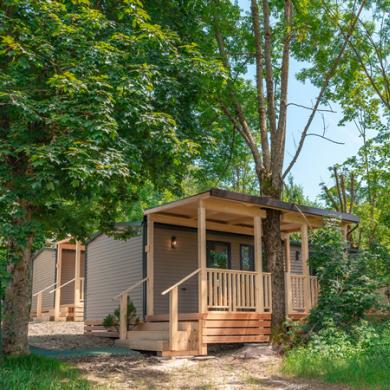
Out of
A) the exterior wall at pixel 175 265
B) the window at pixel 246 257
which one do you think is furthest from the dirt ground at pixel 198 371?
the window at pixel 246 257

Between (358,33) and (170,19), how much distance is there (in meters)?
8.50

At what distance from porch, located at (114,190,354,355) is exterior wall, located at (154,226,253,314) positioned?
0.02 meters

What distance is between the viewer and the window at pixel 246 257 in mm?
14961

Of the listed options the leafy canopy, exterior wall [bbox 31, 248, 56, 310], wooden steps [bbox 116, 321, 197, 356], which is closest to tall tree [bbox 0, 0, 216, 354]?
the leafy canopy

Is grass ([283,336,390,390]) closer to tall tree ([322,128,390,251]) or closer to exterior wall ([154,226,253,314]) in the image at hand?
exterior wall ([154,226,253,314])

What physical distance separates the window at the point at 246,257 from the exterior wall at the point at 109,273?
3.11m

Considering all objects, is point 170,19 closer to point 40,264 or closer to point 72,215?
point 72,215

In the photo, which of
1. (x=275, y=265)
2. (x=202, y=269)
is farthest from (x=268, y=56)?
(x=202, y=269)

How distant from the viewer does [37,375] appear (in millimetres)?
7230

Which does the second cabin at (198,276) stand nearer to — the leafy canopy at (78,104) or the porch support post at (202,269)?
the porch support post at (202,269)

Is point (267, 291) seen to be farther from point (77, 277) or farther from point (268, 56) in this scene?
point (77, 277)

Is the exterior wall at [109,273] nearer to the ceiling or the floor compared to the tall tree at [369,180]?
nearer to the floor

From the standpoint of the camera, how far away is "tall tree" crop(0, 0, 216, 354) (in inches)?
271

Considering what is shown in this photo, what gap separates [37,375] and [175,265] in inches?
254
